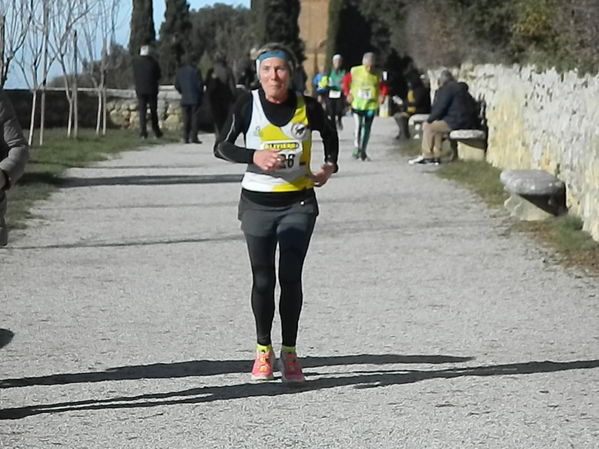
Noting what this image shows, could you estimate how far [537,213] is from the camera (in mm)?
13383

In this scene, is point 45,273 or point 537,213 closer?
point 45,273

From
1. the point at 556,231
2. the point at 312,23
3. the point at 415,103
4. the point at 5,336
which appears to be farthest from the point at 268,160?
the point at 312,23

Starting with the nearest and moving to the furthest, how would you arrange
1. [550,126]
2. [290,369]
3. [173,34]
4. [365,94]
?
1. [290,369]
2. [550,126]
3. [365,94]
4. [173,34]

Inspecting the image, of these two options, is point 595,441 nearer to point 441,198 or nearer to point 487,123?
point 441,198

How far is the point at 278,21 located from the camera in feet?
203

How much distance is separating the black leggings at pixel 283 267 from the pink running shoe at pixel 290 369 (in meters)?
0.06

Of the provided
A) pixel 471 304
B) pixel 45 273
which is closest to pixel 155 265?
pixel 45 273

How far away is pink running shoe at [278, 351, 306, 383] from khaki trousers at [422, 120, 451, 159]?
46.8 ft

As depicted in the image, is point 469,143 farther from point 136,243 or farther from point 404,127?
point 136,243

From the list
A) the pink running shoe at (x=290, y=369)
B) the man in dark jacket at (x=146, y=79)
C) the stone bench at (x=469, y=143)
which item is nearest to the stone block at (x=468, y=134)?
the stone bench at (x=469, y=143)

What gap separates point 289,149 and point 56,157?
15.8m

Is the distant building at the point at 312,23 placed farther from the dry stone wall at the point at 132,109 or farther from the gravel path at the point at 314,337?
the gravel path at the point at 314,337

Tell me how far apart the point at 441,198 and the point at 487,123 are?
5.27 meters

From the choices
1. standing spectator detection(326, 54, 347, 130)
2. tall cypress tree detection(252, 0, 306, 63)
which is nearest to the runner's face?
standing spectator detection(326, 54, 347, 130)
